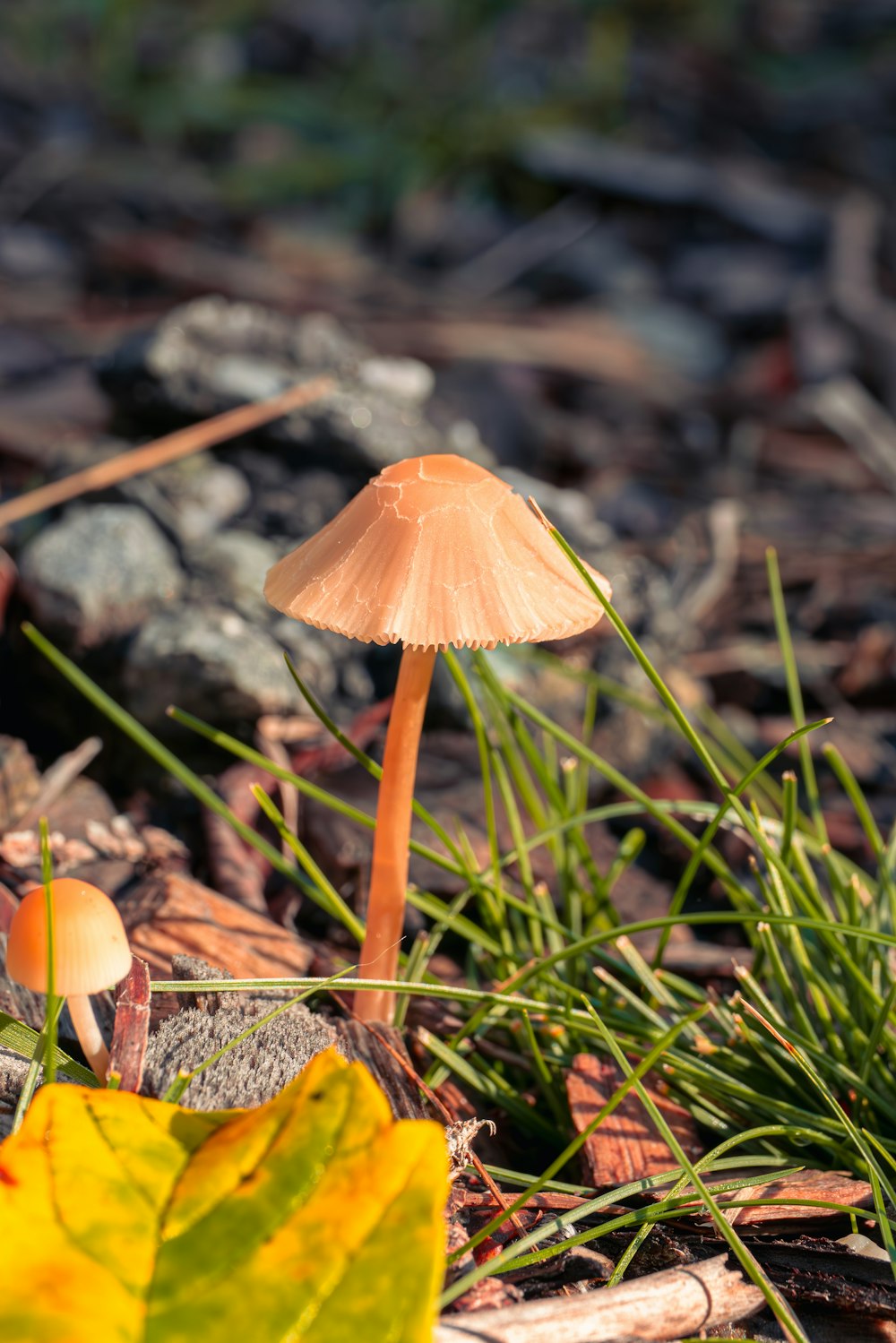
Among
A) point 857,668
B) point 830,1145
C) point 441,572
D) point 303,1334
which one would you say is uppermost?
point 441,572

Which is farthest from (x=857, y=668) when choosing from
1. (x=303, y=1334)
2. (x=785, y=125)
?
(x=785, y=125)

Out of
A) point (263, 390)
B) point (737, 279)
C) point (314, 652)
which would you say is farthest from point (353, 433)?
point (737, 279)

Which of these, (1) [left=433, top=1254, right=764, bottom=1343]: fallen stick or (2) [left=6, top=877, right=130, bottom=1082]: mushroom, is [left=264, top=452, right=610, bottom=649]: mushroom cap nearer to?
(2) [left=6, top=877, right=130, bottom=1082]: mushroom

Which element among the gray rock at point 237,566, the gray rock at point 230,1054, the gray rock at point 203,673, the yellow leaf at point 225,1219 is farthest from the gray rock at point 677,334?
the yellow leaf at point 225,1219

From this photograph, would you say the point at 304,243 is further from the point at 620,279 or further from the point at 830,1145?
the point at 830,1145

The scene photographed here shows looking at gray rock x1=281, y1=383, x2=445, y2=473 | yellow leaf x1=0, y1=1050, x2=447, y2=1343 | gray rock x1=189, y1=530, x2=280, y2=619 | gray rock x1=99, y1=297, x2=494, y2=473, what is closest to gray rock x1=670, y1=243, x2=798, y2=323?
gray rock x1=99, y1=297, x2=494, y2=473

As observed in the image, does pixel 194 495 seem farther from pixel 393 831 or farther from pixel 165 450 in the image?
pixel 393 831

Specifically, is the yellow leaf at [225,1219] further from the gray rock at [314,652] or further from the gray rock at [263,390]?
the gray rock at [263,390]
